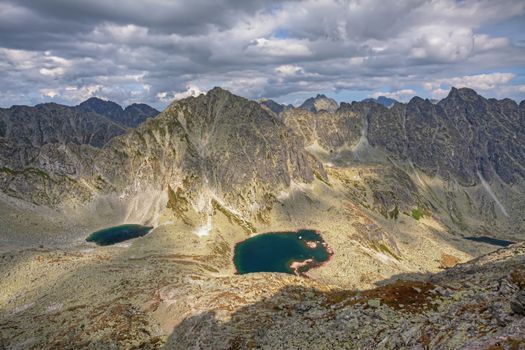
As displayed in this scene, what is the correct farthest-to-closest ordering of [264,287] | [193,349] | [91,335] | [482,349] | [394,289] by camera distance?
[264,287] → [91,335] → [193,349] → [394,289] → [482,349]

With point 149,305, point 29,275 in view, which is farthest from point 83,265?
point 149,305

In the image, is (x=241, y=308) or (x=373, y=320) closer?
(x=373, y=320)

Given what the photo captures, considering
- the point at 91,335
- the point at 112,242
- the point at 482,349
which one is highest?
the point at 482,349

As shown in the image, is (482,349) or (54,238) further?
(54,238)

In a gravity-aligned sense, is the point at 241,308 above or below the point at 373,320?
below

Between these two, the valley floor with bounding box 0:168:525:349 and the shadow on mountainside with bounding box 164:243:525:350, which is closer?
the shadow on mountainside with bounding box 164:243:525:350

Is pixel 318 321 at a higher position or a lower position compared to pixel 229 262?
higher

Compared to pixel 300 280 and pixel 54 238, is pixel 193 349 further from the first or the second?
pixel 54 238

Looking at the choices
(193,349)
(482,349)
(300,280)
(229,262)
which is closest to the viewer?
(482,349)

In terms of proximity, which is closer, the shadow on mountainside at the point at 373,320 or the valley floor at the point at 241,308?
the shadow on mountainside at the point at 373,320

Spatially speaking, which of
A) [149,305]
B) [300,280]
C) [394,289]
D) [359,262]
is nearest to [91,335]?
[149,305]
